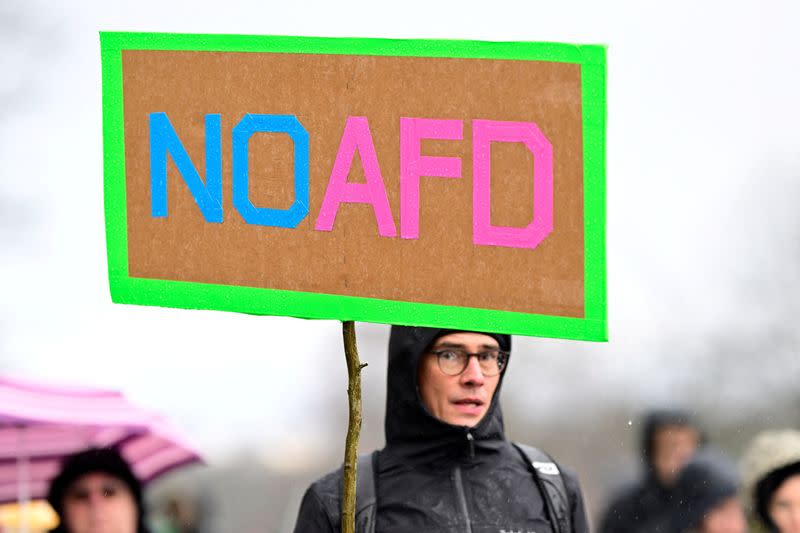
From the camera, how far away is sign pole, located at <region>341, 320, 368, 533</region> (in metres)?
2.38

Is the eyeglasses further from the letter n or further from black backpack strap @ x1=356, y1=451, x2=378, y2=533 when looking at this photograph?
the letter n

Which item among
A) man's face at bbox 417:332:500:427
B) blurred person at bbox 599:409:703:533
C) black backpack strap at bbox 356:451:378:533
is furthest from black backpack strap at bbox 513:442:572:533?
blurred person at bbox 599:409:703:533

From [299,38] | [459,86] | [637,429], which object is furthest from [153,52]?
[637,429]

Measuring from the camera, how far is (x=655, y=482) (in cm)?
418

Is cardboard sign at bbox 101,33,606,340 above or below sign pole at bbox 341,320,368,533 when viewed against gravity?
above

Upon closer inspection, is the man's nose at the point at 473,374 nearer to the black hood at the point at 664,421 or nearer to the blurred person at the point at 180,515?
the blurred person at the point at 180,515

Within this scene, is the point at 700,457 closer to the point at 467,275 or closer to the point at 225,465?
the point at 225,465

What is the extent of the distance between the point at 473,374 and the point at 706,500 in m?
1.45

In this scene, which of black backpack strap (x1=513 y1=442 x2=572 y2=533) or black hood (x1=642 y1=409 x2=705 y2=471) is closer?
black backpack strap (x1=513 y1=442 x2=572 y2=533)

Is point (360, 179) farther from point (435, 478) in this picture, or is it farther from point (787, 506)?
point (787, 506)

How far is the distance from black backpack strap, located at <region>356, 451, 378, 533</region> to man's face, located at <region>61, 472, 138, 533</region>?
2.28 feet

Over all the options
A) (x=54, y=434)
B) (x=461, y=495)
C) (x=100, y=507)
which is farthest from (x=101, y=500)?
(x=461, y=495)

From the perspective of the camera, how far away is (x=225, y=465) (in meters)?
4.21

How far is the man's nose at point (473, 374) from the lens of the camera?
288 cm
